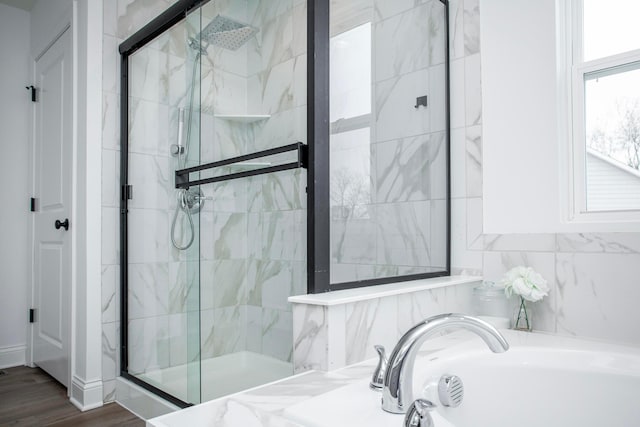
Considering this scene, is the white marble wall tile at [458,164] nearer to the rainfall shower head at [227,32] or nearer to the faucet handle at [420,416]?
the rainfall shower head at [227,32]

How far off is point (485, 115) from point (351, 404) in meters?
1.49

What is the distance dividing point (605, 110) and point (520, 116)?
313 millimetres

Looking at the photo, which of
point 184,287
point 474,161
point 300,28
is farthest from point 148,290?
point 474,161

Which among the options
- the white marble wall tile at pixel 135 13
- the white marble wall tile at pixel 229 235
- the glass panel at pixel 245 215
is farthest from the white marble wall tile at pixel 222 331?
the white marble wall tile at pixel 135 13

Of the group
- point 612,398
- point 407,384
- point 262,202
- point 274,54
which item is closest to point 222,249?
point 262,202

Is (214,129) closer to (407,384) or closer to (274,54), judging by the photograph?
(274,54)

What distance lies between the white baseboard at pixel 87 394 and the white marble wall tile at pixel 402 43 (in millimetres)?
2072

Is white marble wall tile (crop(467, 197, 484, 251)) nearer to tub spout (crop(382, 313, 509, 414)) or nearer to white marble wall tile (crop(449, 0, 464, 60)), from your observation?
white marble wall tile (crop(449, 0, 464, 60))

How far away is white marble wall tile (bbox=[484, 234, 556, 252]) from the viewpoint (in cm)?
181

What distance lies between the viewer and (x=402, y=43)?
1.90m

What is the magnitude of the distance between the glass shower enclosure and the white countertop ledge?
27cm

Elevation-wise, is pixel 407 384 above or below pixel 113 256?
below

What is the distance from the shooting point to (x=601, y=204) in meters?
1.76

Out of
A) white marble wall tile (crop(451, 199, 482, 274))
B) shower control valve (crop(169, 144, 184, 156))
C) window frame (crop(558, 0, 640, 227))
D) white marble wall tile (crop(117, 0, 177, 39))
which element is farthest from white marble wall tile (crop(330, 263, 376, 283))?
white marble wall tile (crop(117, 0, 177, 39))
